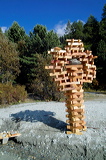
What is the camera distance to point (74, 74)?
13.8ft

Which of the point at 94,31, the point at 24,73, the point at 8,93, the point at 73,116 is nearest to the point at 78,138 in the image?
the point at 73,116

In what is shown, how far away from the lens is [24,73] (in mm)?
17344

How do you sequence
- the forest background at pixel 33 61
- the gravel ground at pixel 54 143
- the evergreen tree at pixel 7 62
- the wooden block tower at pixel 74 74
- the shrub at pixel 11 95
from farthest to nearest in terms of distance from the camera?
the evergreen tree at pixel 7 62 → the forest background at pixel 33 61 → the shrub at pixel 11 95 → the wooden block tower at pixel 74 74 → the gravel ground at pixel 54 143

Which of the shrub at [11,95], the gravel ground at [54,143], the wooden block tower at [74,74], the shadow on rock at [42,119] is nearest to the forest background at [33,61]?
the shrub at [11,95]

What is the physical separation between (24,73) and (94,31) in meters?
17.7

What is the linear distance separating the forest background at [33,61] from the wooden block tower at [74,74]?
21.7ft

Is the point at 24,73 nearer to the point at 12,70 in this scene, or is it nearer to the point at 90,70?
the point at 12,70

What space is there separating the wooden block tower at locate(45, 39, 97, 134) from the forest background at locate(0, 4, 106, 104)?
21.7 feet

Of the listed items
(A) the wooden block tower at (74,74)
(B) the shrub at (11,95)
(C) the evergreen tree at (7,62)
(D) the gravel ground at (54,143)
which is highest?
(C) the evergreen tree at (7,62)

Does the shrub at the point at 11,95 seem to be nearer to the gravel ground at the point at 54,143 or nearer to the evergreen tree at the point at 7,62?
the evergreen tree at the point at 7,62

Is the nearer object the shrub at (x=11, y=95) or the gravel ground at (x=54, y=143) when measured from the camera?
the gravel ground at (x=54, y=143)

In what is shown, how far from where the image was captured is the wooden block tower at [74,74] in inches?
159

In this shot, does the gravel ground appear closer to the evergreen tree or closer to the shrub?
the shrub

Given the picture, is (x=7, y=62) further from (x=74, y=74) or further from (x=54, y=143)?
(x=54, y=143)
